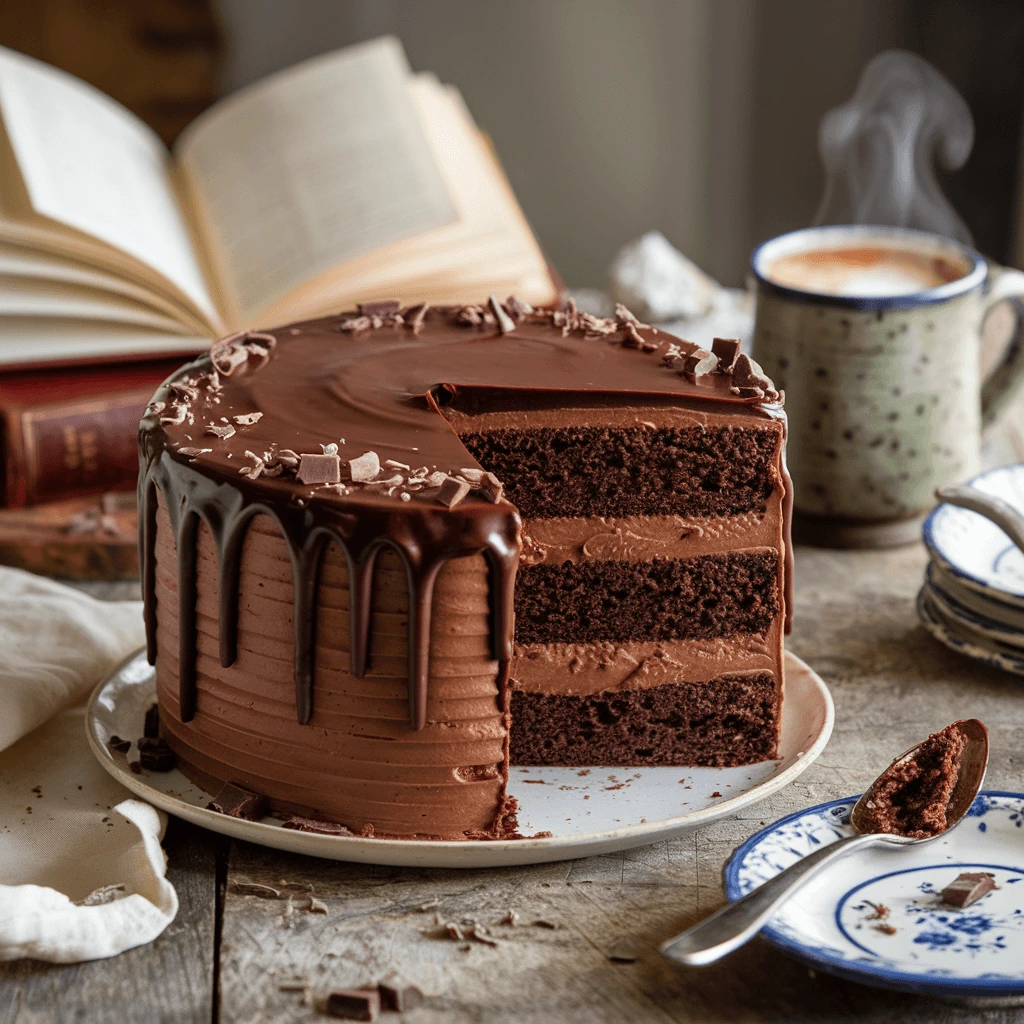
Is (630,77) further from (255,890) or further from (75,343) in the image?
(255,890)

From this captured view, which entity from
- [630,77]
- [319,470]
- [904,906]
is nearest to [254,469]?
[319,470]

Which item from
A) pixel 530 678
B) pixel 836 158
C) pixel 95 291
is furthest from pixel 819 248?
pixel 95 291

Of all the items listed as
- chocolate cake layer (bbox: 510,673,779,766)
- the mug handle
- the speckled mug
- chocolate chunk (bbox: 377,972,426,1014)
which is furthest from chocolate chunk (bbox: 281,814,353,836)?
the mug handle

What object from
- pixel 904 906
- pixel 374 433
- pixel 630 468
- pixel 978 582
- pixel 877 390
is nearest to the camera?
pixel 904 906

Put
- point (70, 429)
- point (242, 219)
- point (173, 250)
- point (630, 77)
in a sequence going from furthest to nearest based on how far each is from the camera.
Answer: point (630, 77)
point (242, 219)
point (173, 250)
point (70, 429)

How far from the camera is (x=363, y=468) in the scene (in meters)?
1.58

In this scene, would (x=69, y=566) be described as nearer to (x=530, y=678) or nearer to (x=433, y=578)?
(x=530, y=678)

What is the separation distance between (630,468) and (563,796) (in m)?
0.43

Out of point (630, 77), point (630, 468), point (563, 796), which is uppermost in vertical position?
point (630, 77)

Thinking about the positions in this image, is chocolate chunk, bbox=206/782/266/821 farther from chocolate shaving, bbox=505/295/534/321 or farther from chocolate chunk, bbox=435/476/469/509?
chocolate shaving, bbox=505/295/534/321

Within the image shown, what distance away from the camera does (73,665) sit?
1984mm

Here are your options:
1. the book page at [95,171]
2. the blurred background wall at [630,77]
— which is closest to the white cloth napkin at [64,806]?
the book page at [95,171]

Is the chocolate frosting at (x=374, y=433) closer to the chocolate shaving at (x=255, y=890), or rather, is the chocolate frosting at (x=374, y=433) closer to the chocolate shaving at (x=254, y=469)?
the chocolate shaving at (x=254, y=469)

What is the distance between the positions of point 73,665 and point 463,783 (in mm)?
683
